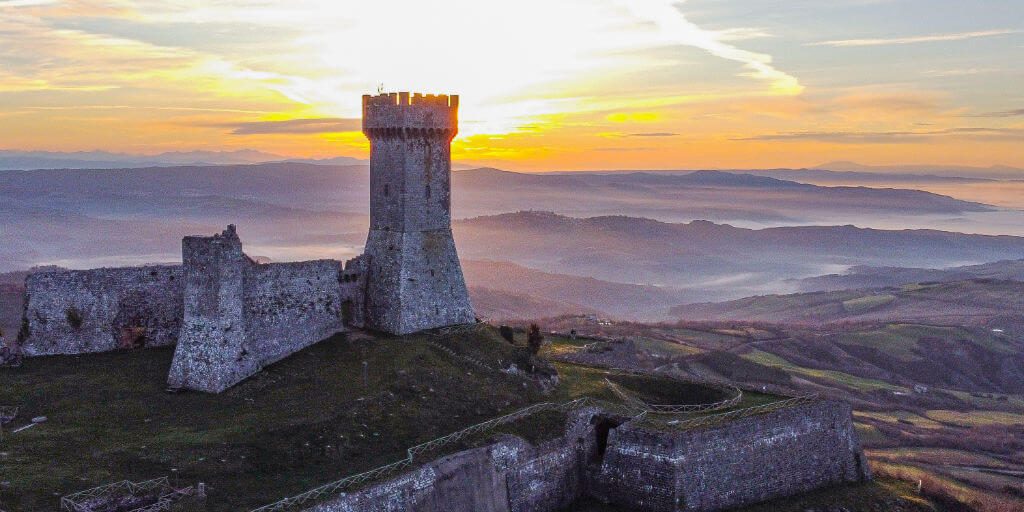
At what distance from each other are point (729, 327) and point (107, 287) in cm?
10321

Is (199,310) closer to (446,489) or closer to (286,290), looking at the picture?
(286,290)

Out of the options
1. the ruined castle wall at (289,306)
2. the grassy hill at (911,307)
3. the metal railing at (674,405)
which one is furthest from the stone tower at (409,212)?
the grassy hill at (911,307)

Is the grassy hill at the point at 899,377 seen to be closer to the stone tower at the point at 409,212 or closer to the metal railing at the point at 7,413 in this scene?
the stone tower at the point at 409,212

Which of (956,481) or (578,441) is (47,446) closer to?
(578,441)

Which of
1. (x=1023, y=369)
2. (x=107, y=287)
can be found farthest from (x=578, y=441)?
(x=1023, y=369)

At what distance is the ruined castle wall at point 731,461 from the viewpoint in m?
37.0

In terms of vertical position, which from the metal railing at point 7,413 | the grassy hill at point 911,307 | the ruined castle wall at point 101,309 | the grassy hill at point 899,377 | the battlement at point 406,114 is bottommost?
the grassy hill at point 911,307

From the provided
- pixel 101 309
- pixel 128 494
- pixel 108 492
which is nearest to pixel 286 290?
pixel 101 309

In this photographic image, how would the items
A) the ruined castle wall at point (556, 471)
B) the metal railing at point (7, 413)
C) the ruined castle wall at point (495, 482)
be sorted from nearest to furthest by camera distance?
the ruined castle wall at point (495, 482), the metal railing at point (7, 413), the ruined castle wall at point (556, 471)

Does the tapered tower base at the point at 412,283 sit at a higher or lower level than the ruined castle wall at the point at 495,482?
higher

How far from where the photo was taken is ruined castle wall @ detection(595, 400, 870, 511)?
37031mm

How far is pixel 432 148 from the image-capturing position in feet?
154

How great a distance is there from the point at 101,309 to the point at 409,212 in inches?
635

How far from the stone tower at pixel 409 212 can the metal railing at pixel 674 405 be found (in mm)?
10247
